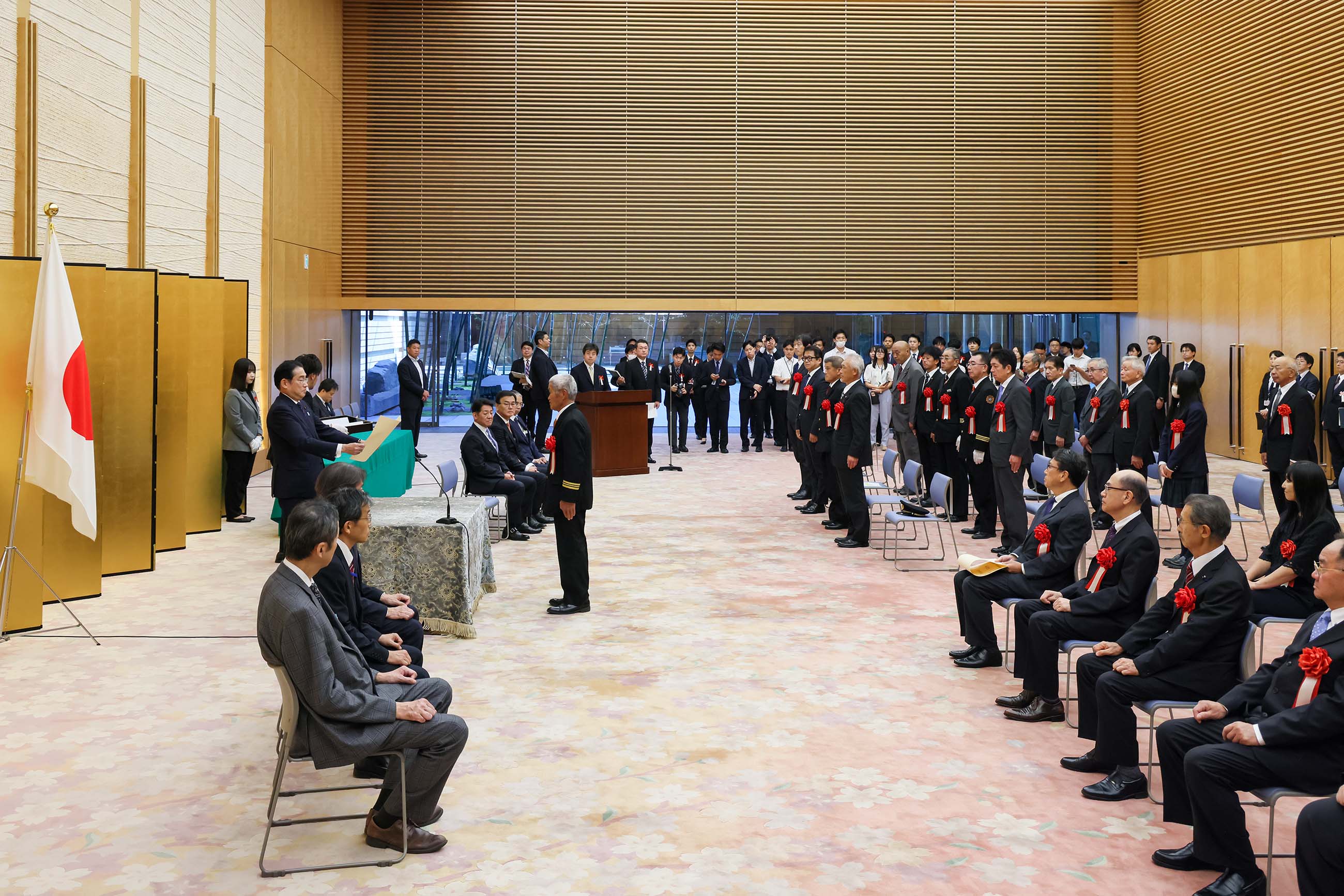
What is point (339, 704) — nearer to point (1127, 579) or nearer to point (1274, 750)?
point (1274, 750)

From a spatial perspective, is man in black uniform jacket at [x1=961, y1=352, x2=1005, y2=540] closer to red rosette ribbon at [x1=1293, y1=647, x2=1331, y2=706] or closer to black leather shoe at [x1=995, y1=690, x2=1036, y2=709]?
black leather shoe at [x1=995, y1=690, x2=1036, y2=709]

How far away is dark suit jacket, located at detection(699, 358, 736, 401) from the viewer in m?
18.5

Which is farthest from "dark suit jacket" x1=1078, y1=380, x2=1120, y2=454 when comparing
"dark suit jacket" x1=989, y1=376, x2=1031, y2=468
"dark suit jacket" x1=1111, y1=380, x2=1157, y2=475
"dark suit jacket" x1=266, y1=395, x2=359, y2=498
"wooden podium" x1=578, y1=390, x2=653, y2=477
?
"dark suit jacket" x1=266, y1=395, x2=359, y2=498

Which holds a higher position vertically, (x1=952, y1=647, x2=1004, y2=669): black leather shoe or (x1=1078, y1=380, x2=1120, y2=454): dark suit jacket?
(x1=1078, y1=380, x2=1120, y2=454): dark suit jacket

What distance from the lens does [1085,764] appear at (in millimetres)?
4887

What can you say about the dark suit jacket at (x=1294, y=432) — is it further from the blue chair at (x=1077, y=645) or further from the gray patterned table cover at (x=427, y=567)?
the gray patterned table cover at (x=427, y=567)

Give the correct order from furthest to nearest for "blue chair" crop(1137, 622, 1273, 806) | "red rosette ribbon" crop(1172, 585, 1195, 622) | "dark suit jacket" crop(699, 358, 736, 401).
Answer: "dark suit jacket" crop(699, 358, 736, 401), "red rosette ribbon" crop(1172, 585, 1195, 622), "blue chair" crop(1137, 622, 1273, 806)

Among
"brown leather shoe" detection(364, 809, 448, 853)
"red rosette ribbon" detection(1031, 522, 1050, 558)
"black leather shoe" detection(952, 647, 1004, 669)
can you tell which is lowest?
"brown leather shoe" detection(364, 809, 448, 853)

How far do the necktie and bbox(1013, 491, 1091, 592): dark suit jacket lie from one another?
192 cm

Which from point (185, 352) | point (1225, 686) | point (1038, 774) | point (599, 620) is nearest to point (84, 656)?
point (599, 620)

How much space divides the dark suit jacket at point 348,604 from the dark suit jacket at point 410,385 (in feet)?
34.8

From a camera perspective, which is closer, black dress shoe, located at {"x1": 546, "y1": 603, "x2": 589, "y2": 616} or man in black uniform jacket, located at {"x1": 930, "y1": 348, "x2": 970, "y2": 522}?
black dress shoe, located at {"x1": 546, "y1": 603, "x2": 589, "y2": 616}

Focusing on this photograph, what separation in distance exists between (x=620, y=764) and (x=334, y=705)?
158cm

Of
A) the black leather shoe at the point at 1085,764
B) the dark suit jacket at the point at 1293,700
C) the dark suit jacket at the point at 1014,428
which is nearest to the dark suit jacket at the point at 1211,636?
the dark suit jacket at the point at 1293,700
